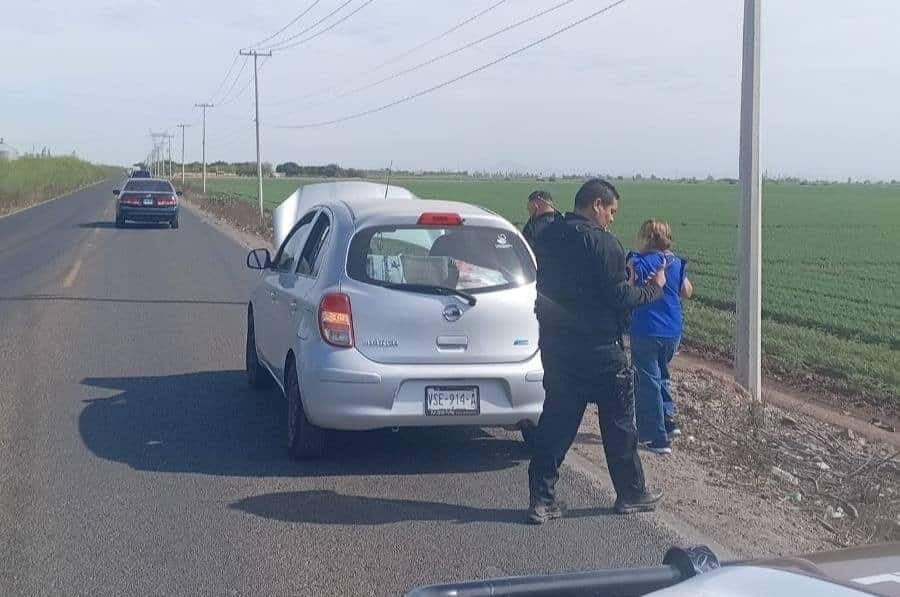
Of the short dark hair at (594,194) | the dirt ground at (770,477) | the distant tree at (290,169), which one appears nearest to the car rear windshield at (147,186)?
the dirt ground at (770,477)

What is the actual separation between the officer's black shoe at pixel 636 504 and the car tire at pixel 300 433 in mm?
2029

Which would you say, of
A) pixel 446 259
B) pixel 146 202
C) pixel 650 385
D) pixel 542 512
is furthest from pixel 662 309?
pixel 146 202

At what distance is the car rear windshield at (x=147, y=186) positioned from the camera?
120 ft

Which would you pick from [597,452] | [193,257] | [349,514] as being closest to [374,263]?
[349,514]

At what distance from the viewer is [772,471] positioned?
7715 mm

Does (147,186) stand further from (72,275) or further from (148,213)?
(72,275)

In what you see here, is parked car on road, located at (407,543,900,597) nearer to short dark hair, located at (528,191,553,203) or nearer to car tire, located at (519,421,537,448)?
car tire, located at (519,421,537,448)

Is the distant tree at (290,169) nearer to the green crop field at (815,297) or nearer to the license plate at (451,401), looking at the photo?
the green crop field at (815,297)

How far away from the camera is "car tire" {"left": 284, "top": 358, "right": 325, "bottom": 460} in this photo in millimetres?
7453

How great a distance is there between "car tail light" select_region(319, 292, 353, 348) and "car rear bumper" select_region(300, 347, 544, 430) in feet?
0.22

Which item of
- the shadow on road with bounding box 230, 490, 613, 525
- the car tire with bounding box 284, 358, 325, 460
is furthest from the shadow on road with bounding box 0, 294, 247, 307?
the shadow on road with bounding box 230, 490, 613, 525

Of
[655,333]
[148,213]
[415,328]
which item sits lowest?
[655,333]

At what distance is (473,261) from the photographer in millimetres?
7395

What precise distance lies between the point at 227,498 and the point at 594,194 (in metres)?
2.70
